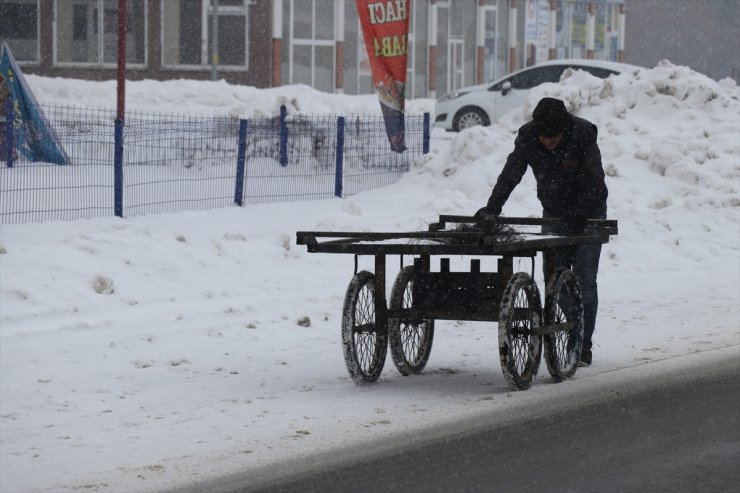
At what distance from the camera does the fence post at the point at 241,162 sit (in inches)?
712

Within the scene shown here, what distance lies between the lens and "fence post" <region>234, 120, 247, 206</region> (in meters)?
18.1

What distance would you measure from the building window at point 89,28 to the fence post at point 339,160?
21076 mm

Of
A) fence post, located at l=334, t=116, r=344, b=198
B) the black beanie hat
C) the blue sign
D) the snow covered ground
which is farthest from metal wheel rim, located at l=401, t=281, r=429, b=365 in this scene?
fence post, located at l=334, t=116, r=344, b=198

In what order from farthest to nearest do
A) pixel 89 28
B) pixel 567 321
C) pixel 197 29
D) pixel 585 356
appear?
pixel 197 29
pixel 89 28
pixel 585 356
pixel 567 321

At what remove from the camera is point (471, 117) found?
30125mm

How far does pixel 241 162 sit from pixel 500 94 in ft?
40.3

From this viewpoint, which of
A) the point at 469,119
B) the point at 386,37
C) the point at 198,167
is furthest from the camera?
the point at 469,119

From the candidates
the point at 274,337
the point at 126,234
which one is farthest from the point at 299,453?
the point at 126,234

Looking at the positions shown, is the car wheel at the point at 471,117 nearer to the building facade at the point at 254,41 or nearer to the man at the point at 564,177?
the building facade at the point at 254,41

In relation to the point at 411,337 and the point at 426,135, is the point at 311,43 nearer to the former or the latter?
the point at 426,135

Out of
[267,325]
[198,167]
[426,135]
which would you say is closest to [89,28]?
[426,135]

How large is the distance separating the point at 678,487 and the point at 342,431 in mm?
1905

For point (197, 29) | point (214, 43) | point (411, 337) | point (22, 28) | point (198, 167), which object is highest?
point (197, 29)

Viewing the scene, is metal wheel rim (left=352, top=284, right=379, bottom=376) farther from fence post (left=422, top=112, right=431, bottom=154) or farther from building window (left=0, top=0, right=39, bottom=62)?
building window (left=0, top=0, right=39, bottom=62)
